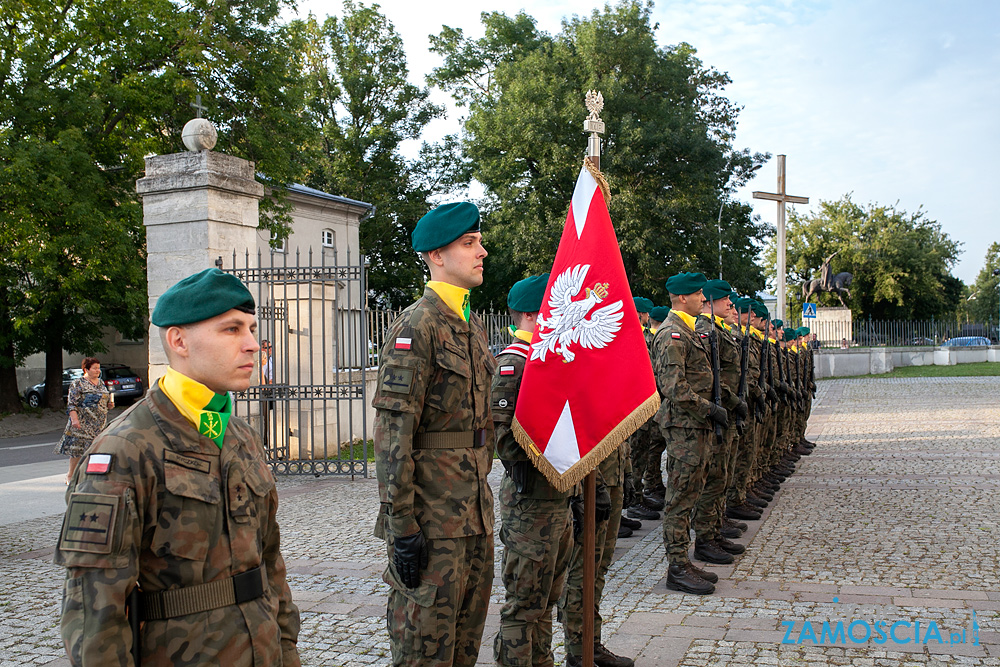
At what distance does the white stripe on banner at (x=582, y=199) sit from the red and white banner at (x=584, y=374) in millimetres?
113

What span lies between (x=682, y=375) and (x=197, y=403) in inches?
170

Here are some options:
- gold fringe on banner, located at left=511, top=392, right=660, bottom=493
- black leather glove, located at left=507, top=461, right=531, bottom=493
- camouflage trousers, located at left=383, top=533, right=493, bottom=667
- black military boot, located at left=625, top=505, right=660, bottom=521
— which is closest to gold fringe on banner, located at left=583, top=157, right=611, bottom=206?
gold fringe on banner, located at left=511, top=392, right=660, bottom=493

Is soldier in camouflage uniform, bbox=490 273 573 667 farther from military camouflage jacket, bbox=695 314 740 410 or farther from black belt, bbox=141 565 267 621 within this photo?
military camouflage jacket, bbox=695 314 740 410

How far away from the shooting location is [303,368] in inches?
471

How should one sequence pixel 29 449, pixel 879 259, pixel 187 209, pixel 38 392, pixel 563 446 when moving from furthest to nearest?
1. pixel 879 259
2. pixel 38 392
3. pixel 29 449
4. pixel 187 209
5. pixel 563 446

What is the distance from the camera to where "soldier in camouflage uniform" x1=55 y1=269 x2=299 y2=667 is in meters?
1.81

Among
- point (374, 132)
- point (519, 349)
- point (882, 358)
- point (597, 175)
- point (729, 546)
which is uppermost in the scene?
point (374, 132)

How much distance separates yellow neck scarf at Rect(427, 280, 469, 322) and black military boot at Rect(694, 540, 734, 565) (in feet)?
12.1

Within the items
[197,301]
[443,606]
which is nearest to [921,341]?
[443,606]

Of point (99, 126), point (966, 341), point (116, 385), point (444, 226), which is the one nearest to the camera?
point (444, 226)

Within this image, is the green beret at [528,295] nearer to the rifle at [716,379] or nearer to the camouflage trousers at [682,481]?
the camouflage trousers at [682,481]

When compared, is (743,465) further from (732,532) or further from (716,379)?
(716,379)

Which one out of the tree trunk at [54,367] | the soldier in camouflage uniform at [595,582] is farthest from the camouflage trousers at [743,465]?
the tree trunk at [54,367]

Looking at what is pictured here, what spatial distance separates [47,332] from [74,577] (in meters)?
21.9
